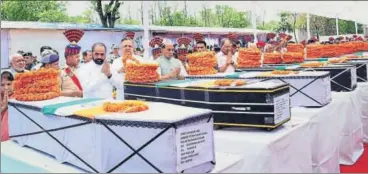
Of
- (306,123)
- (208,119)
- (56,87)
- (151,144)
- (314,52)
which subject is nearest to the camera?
(151,144)

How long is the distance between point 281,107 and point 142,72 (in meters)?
0.73

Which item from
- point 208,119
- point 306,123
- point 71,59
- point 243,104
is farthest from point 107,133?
point 71,59

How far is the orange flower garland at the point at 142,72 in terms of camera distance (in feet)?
6.65

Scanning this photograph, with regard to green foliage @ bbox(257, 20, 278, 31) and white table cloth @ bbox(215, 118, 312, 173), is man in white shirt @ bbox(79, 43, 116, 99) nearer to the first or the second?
white table cloth @ bbox(215, 118, 312, 173)

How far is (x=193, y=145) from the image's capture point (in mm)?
1162

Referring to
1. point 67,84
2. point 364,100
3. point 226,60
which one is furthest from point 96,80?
point 364,100

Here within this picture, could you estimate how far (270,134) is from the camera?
165 cm

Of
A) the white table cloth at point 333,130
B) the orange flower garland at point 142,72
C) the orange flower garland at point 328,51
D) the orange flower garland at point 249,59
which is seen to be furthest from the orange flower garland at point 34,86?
the orange flower garland at point 328,51

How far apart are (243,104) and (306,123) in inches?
16.6

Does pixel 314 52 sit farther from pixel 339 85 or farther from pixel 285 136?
pixel 285 136

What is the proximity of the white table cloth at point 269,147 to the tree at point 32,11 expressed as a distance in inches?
702

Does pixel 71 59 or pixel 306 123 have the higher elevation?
pixel 71 59

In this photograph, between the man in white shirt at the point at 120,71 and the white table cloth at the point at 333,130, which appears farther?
the man in white shirt at the point at 120,71

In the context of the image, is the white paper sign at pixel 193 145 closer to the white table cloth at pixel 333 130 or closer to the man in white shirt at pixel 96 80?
the white table cloth at pixel 333 130
